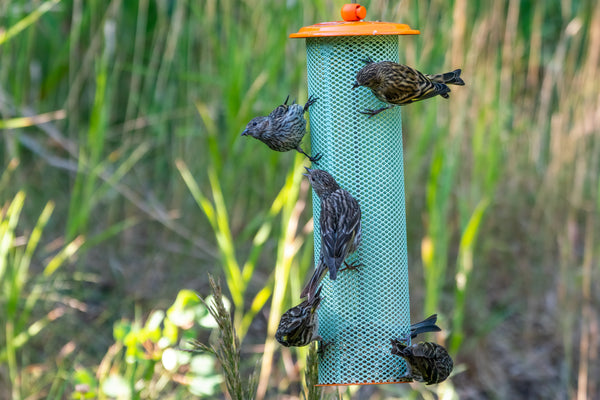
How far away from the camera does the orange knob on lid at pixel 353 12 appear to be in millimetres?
3117

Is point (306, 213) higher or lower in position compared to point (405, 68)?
lower

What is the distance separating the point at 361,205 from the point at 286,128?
1.45 ft

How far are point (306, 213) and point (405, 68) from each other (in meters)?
3.12

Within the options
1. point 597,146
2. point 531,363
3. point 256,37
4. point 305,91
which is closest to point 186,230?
point 256,37

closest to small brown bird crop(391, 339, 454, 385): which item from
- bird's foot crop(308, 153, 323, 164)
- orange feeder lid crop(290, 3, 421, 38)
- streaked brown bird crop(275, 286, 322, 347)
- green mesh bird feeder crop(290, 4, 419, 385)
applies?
green mesh bird feeder crop(290, 4, 419, 385)

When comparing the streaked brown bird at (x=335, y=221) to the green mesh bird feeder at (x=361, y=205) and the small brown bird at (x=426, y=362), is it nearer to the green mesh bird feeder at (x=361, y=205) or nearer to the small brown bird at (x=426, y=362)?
the green mesh bird feeder at (x=361, y=205)

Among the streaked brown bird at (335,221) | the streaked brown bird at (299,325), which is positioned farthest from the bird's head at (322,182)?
the streaked brown bird at (299,325)

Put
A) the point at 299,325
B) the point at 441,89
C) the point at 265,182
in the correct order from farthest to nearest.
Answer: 1. the point at 265,182
2. the point at 441,89
3. the point at 299,325

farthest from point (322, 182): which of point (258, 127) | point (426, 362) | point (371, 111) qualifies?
point (426, 362)

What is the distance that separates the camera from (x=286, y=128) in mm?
3324

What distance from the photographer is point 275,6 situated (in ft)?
17.8

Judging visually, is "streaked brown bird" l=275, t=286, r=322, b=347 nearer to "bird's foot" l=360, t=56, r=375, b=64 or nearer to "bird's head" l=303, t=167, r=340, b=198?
"bird's head" l=303, t=167, r=340, b=198

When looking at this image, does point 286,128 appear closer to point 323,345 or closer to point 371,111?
point 371,111

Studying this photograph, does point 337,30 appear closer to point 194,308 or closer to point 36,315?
point 194,308
